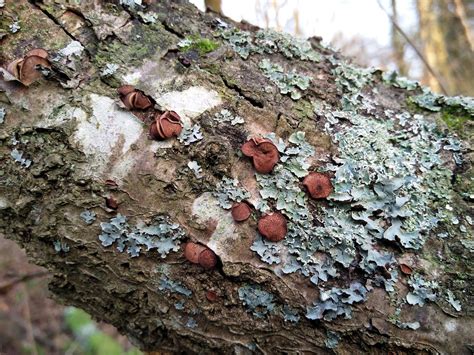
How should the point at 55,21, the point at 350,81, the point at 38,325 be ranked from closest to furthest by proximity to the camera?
the point at 55,21 → the point at 350,81 → the point at 38,325

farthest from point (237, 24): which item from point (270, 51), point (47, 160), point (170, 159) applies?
point (47, 160)

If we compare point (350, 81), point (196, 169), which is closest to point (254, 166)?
point (196, 169)

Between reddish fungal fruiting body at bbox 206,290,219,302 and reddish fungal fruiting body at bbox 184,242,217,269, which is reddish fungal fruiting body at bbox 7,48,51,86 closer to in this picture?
reddish fungal fruiting body at bbox 184,242,217,269

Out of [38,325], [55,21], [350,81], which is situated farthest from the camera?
[38,325]

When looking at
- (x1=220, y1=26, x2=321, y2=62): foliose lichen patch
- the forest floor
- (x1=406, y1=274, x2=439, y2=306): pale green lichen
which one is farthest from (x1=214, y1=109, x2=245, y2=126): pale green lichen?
the forest floor

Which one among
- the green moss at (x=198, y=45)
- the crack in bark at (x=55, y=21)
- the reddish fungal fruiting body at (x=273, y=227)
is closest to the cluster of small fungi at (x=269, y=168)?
the reddish fungal fruiting body at (x=273, y=227)

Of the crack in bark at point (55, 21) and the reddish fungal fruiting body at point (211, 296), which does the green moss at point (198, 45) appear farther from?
the reddish fungal fruiting body at point (211, 296)

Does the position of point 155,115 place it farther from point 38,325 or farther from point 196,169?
point 38,325
